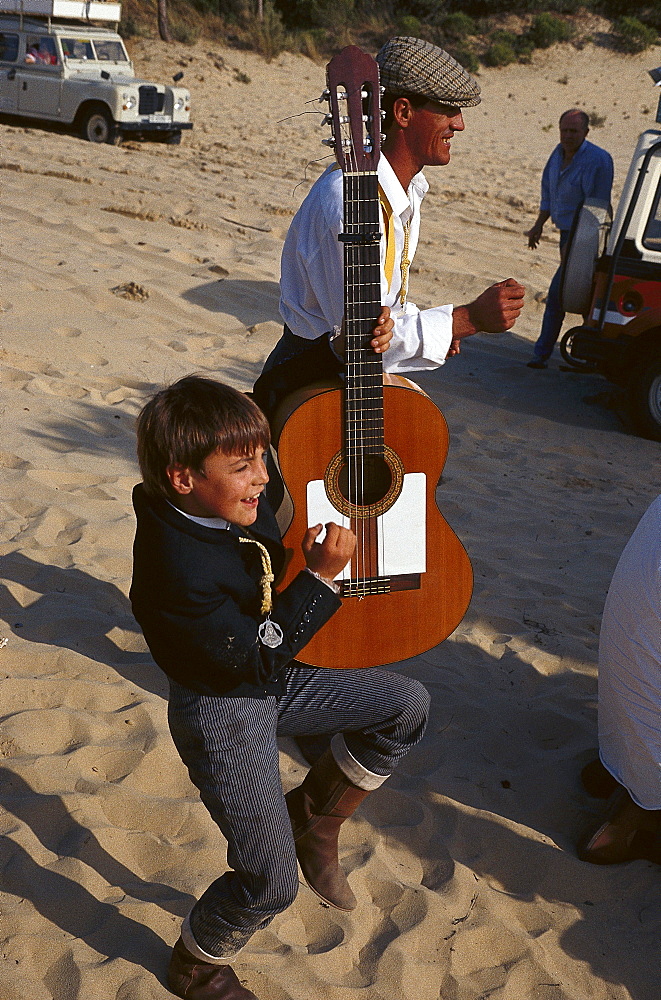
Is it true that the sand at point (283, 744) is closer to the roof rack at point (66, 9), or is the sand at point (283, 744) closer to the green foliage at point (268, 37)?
the roof rack at point (66, 9)

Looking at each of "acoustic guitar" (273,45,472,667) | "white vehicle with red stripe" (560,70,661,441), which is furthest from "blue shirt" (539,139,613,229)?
"acoustic guitar" (273,45,472,667)

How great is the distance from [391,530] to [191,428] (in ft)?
3.44

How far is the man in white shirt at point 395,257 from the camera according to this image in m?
2.73

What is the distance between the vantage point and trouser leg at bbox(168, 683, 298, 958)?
199 centimetres

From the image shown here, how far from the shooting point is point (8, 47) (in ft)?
48.5

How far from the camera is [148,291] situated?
758 centimetres

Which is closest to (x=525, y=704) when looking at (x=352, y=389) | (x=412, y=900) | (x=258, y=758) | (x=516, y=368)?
(x=412, y=900)

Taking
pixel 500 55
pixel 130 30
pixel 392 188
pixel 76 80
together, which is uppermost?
pixel 500 55

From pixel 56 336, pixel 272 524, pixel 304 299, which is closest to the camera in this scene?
pixel 272 524

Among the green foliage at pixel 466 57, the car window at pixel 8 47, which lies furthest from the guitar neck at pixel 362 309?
the green foliage at pixel 466 57

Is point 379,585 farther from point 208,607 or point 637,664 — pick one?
point 208,607

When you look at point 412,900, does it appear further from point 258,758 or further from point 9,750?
point 9,750

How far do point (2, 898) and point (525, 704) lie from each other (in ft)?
6.47

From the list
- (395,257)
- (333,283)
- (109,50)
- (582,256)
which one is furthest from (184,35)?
(333,283)
